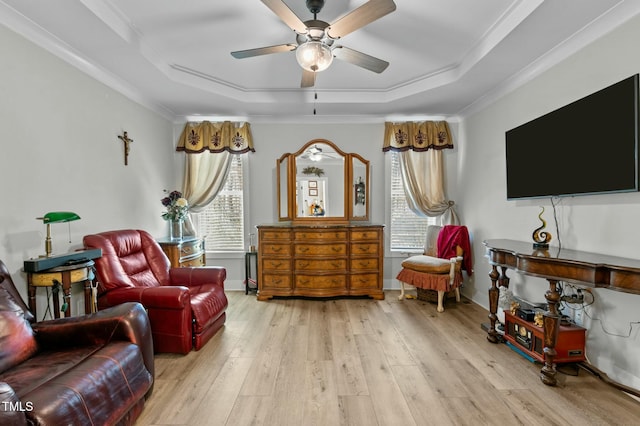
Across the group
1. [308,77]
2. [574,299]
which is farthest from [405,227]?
[308,77]

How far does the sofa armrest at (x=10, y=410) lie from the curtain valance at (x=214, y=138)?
3.77m

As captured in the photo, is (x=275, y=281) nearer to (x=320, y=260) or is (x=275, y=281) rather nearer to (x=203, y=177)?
(x=320, y=260)

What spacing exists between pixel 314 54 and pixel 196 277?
246cm

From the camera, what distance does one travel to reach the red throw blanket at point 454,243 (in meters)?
4.05

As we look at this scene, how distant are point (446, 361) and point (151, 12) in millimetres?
3633

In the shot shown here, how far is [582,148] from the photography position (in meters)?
2.37

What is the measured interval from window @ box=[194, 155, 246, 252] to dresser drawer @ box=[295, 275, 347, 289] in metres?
1.18

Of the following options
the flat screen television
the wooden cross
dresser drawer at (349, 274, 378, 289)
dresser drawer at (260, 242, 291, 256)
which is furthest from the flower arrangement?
the flat screen television

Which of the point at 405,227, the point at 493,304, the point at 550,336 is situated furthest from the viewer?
the point at 405,227

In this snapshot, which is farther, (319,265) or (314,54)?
(319,265)

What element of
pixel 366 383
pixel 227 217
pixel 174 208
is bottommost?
pixel 366 383

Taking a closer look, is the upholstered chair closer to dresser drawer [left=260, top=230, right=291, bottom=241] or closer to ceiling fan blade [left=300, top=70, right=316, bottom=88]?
dresser drawer [left=260, top=230, right=291, bottom=241]

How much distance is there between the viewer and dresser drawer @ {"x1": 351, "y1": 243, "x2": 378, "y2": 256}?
425cm

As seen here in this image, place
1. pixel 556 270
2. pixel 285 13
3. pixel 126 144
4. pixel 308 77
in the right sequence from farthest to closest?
pixel 126 144 → pixel 308 77 → pixel 556 270 → pixel 285 13
